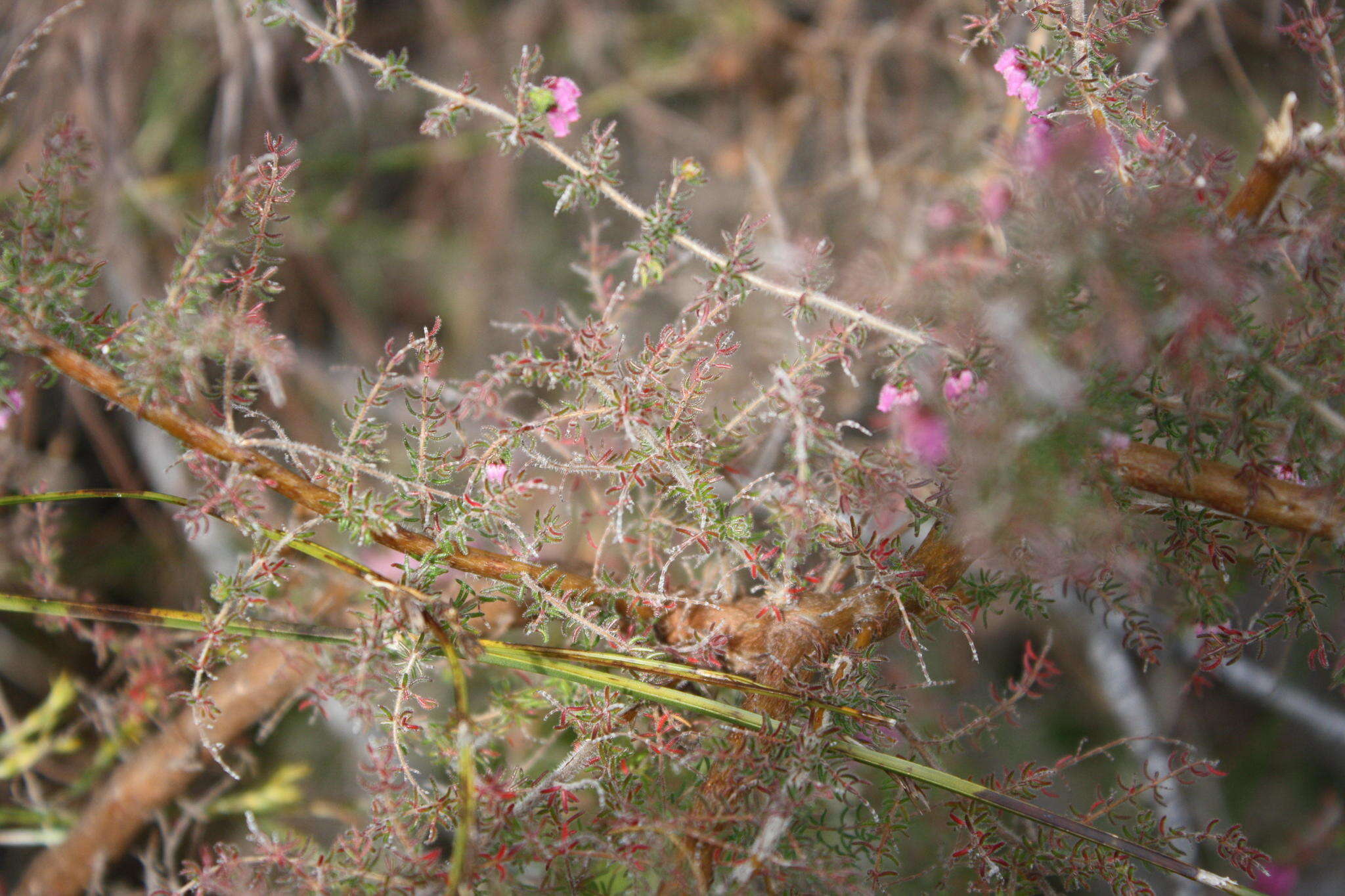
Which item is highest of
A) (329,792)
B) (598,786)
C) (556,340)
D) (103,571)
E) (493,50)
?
(493,50)

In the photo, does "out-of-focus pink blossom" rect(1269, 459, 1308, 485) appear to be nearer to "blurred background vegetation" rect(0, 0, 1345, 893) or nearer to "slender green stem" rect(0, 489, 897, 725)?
"slender green stem" rect(0, 489, 897, 725)

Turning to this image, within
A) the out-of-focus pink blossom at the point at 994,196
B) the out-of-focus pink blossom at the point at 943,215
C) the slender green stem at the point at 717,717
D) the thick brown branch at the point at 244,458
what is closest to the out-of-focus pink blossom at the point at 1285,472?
the slender green stem at the point at 717,717

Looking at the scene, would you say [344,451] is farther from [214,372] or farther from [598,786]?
[214,372]

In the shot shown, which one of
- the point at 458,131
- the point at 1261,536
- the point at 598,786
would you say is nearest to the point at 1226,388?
the point at 1261,536

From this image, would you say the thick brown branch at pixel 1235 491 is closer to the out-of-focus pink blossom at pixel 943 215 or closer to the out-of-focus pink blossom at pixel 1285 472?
the out-of-focus pink blossom at pixel 1285 472

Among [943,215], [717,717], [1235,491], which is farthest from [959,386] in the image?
[943,215]

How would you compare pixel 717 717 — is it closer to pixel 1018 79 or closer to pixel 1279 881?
pixel 1018 79

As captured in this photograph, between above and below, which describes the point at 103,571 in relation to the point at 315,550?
below
